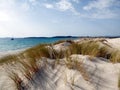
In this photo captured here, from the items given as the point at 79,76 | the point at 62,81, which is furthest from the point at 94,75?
the point at 62,81

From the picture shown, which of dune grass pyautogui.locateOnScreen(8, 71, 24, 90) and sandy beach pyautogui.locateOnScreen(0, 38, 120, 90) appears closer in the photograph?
sandy beach pyautogui.locateOnScreen(0, 38, 120, 90)

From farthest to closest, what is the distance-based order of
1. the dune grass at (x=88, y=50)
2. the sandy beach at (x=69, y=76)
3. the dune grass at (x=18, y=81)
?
1. the dune grass at (x=88, y=50)
2. the dune grass at (x=18, y=81)
3. the sandy beach at (x=69, y=76)

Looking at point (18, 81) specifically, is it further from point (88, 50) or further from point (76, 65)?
point (88, 50)

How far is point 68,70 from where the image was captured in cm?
359

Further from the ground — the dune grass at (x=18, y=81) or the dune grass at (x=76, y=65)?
the dune grass at (x=76, y=65)

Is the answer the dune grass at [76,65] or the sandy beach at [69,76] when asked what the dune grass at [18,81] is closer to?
the sandy beach at [69,76]

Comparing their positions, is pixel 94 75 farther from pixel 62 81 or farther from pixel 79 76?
pixel 62 81

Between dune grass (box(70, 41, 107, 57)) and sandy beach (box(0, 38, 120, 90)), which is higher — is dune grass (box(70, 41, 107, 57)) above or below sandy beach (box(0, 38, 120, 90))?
above

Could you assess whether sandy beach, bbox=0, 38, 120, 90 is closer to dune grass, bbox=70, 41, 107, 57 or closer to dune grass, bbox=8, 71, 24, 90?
dune grass, bbox=8, 71, 24, 90

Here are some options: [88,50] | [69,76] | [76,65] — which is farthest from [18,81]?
[88,50]

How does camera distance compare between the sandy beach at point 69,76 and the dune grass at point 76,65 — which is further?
the dune grass at point 76,65

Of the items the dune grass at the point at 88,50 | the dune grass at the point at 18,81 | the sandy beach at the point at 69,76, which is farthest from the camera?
the dune grass at the point at 88,50

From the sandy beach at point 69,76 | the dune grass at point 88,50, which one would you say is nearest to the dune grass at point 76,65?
the sandy beach at point 69,76

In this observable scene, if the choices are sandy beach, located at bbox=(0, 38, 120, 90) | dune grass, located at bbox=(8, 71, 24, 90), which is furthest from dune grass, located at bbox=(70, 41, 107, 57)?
dune grass, located at bbox=(8, 71, 24, 90)
